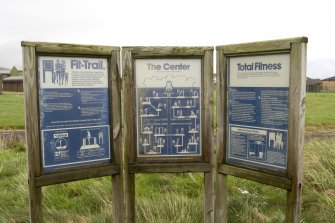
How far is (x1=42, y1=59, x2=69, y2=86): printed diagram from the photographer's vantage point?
363cm

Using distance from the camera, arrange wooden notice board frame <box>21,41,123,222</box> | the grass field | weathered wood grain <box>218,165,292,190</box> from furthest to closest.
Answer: the grass field < weathered wood grain <box>218,165,292,190</box> < wooden notice board frame <box>21,41,123,222</box>

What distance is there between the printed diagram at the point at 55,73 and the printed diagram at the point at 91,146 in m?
0.59

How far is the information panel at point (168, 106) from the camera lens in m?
4.03

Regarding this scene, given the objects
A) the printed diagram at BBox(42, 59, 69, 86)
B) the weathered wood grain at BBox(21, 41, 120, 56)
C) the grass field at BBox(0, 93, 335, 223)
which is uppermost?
the weathered wood grain at BBox(21, 41, 120, 56)

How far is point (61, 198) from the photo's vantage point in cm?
531

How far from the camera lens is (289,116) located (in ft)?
11.6

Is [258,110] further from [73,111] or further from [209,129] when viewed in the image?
[73,111]

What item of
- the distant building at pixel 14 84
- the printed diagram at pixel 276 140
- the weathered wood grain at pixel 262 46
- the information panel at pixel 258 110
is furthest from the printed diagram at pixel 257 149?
the distant building at pixel 14 84

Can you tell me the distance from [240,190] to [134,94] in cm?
253

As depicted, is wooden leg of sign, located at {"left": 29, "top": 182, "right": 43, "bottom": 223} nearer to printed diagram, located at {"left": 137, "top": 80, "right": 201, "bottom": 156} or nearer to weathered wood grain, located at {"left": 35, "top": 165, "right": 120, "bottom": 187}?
weathered wood grain, located at {"left": 35, "top": 165, "right": 120, "bottom": 187}

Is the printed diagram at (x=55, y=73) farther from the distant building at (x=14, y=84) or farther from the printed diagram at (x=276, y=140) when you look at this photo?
the distant building at (x=14, y=84)

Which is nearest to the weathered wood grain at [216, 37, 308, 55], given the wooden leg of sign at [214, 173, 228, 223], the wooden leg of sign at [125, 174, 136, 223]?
the wooden leg of sign at [214, 173, 228, 223]

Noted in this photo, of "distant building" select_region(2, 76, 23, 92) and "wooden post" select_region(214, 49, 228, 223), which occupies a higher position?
"distant building" select_region(2, 76, 23, 92)

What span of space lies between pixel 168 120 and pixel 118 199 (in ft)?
3.42
